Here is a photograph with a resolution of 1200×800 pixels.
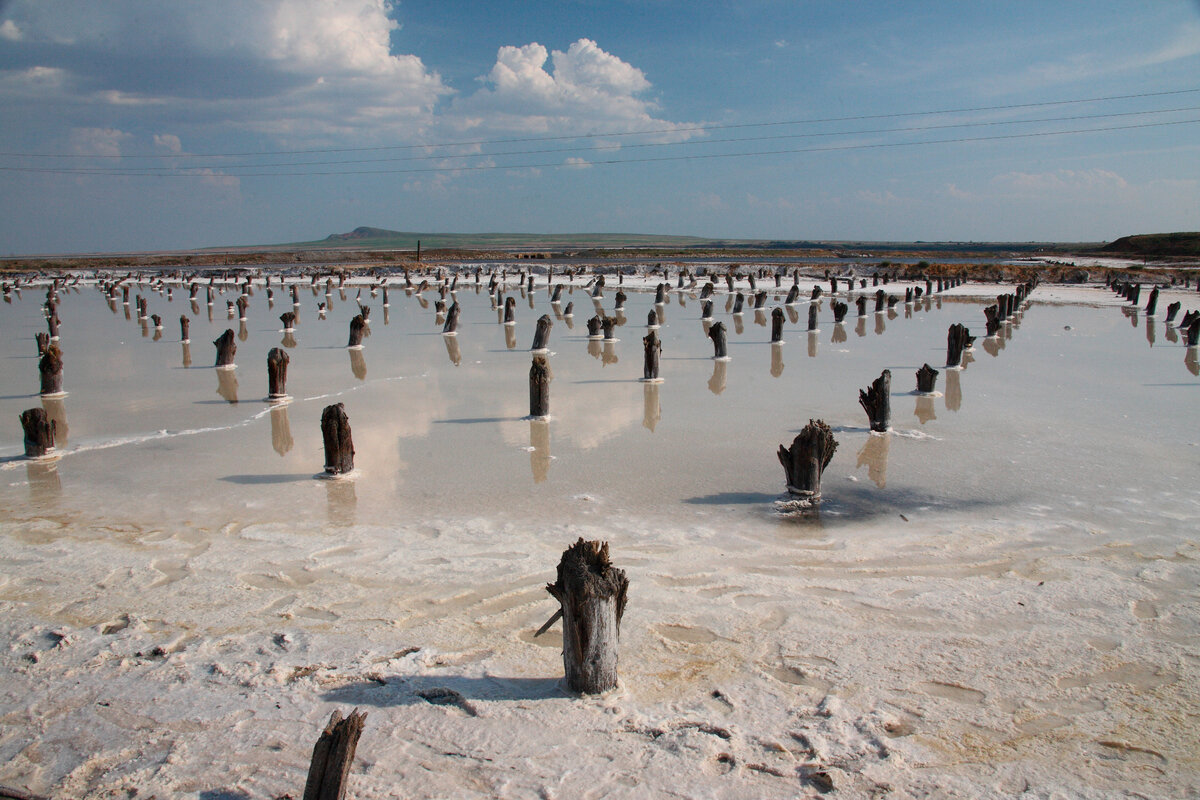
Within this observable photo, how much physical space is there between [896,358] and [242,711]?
1572 cm

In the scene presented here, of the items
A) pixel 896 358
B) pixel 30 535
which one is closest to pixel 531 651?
pixel 30 535

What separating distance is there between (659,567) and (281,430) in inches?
253

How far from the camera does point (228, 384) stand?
44.9ft

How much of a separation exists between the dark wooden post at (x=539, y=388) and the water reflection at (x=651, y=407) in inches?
53.7

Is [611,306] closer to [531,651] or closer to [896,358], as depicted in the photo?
[896,358]

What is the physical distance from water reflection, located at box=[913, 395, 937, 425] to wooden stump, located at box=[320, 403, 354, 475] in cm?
733

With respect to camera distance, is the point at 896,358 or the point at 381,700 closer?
the point at 381,700

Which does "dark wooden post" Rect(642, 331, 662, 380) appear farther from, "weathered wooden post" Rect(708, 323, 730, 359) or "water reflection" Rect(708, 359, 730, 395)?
"weathered wooden post" Rect(708, 323, 730, 359)

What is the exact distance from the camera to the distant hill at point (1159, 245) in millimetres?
64938

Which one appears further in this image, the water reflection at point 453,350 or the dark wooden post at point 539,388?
the water reflection at point 453,350

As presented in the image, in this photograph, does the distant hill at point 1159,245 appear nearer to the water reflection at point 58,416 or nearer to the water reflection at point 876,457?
the water reflection at point 876,457

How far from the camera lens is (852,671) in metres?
4.23

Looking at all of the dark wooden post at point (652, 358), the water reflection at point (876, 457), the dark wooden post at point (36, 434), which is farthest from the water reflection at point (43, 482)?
the dark wooden post at point (652, 358)

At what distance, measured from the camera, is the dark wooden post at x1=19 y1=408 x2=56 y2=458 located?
8.55m
